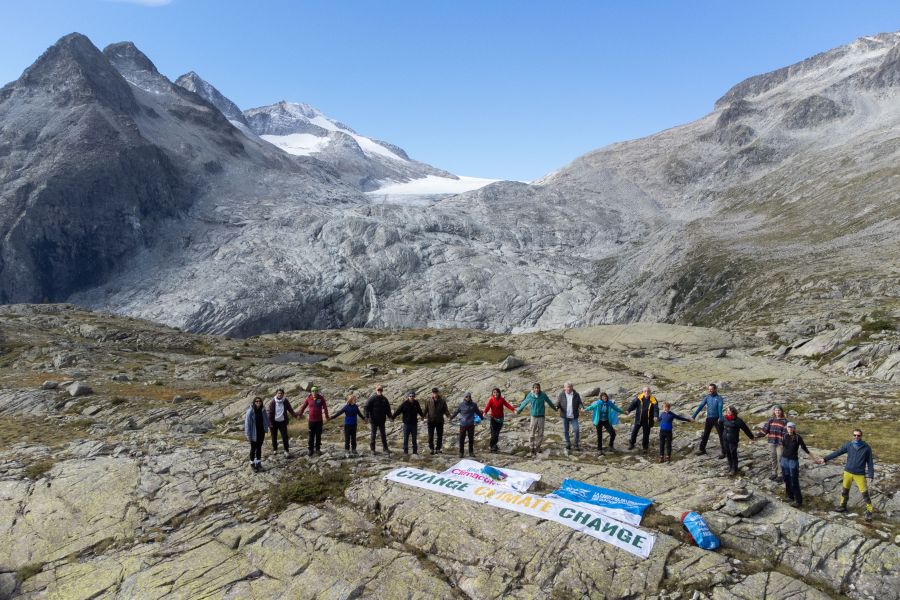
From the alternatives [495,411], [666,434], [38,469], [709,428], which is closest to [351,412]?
[495,411]

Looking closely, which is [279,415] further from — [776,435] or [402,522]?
[776,435]

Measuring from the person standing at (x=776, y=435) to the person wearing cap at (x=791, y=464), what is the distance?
0.39 meters

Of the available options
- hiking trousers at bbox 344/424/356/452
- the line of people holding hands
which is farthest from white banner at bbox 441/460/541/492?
hiking trousers at bbox 344/424/356/452

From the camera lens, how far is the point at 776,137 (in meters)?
191

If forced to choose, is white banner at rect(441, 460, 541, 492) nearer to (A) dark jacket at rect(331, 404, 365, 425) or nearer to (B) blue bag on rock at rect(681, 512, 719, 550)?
(B) blue bag on rock at rect(681, 512, 719, 550)

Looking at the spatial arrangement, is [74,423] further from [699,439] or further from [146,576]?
[699,439]

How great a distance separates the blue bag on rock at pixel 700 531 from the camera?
12.2m

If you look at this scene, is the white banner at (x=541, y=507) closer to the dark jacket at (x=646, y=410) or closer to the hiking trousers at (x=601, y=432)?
the hiking trousers at (x=601, y=432)

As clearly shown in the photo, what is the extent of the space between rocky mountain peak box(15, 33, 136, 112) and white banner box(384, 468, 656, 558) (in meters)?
211

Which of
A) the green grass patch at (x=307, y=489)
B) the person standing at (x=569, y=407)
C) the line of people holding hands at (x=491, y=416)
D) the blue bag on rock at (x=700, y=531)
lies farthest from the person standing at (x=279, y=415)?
the blue bag on rock at (x=700, y=531)

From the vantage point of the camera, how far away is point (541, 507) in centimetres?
1401

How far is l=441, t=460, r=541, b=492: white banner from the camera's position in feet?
51.4

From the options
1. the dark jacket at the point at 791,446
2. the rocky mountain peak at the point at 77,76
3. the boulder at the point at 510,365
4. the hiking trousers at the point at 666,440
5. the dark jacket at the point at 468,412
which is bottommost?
the boulder at the point at 510,365

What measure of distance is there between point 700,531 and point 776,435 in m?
5.25
